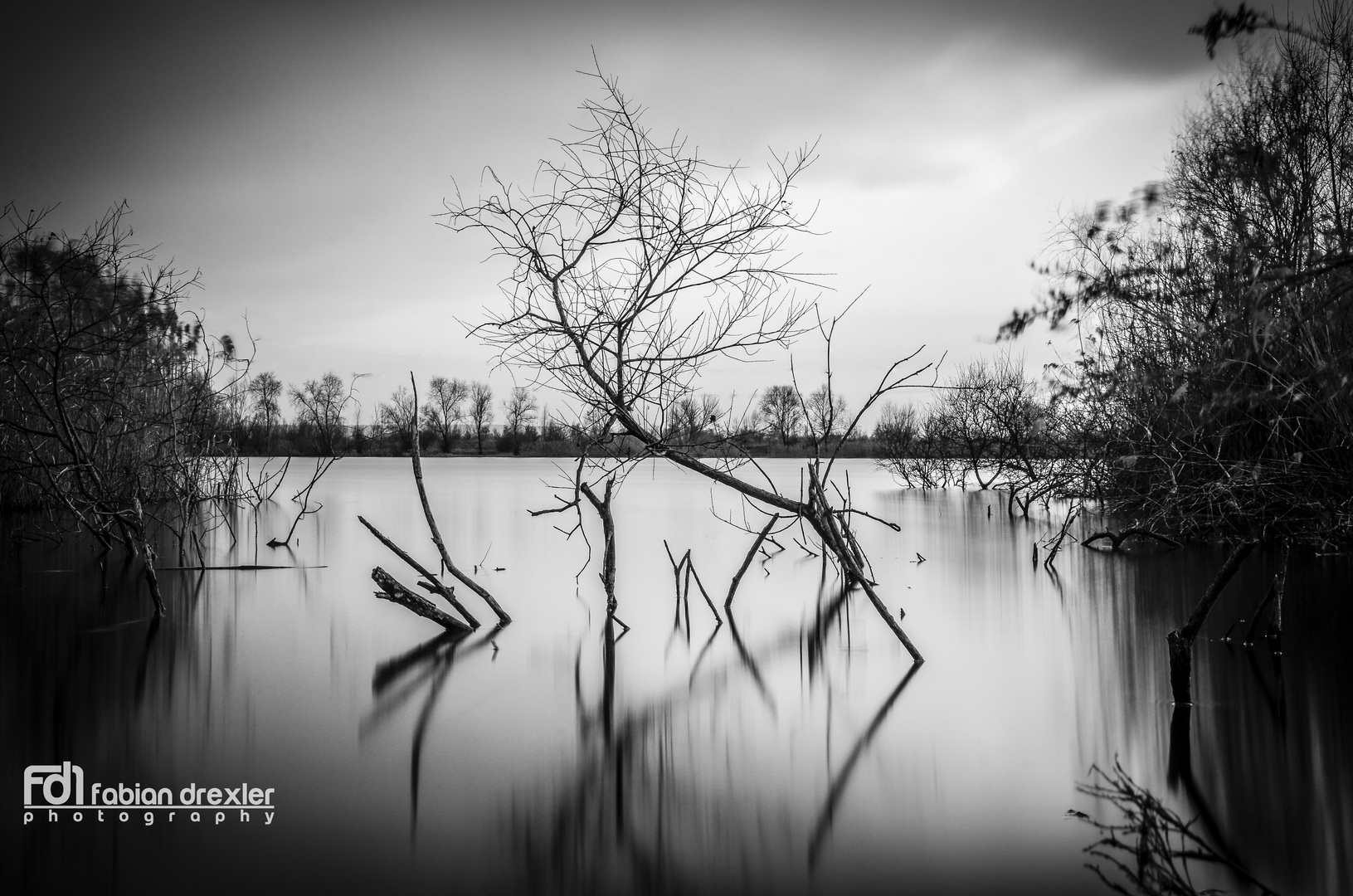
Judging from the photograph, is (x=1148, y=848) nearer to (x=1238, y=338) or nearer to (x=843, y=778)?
(x=843, y=778)

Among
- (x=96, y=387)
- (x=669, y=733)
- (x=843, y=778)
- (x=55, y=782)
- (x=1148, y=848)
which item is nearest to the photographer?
(x=1148, y=848)

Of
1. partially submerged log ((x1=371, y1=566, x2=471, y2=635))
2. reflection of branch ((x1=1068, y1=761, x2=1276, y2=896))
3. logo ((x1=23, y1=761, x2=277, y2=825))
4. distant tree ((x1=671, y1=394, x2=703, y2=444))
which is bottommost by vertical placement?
reflection of branch ((x1=1068, y1=761, x2=1276, y2=896))

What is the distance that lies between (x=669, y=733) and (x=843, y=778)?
1.42m

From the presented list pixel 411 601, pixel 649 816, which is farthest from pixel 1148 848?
pixel 411 601

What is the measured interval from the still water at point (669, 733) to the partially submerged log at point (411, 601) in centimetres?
36

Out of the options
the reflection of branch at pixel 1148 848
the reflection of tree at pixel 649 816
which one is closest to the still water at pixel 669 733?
the reflection of tree at pixel 649 816

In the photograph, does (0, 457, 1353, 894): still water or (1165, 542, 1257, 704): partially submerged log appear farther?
(1165, 542, 1257, 704): partially submerged log

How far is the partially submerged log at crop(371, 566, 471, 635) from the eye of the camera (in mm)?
8469

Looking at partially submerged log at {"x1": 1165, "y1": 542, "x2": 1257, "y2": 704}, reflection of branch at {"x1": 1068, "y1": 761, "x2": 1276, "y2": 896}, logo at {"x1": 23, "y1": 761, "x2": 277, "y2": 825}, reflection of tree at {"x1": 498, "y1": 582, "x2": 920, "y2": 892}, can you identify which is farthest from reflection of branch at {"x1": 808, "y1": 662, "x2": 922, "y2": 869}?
logo at {"x1": 23, "y1": 761, "x2": 277, "y2": 825}

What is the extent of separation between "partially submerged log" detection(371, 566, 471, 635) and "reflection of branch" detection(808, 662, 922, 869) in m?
4.70

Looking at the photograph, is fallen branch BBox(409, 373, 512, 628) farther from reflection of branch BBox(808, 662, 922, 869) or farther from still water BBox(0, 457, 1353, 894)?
reflection of branch BBox(808, 662, 922, 869)

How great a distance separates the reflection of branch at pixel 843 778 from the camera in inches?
181

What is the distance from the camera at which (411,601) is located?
8906 mm

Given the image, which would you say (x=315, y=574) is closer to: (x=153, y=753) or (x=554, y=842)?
(x=153, y=753)
